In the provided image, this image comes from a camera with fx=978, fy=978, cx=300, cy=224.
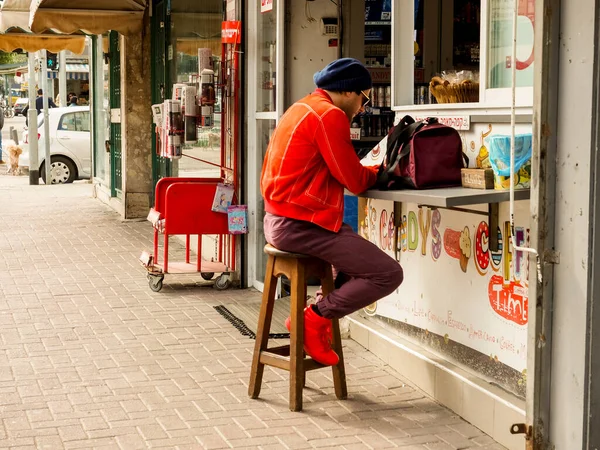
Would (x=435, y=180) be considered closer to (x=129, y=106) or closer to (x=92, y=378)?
(x=92, y=378)

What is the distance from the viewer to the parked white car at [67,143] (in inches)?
787

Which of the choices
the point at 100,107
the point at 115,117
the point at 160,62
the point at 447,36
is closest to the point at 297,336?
the point at 447,36

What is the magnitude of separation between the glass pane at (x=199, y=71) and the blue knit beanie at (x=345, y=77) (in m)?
3.49

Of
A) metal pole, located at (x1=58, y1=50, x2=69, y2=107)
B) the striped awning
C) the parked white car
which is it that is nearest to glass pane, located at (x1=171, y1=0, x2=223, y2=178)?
the parked white car

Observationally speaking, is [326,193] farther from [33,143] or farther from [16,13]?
[33,143]

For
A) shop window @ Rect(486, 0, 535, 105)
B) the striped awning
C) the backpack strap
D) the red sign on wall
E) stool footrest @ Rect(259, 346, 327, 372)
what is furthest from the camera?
the striped awning

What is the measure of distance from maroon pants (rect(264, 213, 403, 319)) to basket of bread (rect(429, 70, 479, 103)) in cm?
98

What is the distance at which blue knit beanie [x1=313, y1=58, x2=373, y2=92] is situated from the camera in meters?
5.32

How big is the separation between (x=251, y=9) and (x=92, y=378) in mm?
3875

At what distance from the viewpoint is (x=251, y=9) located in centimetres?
851

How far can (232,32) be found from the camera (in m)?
8.47

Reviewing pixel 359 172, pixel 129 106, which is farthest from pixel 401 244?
pixel 129 106

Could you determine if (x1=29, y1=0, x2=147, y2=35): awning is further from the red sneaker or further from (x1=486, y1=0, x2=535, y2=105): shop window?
(x1=486, y1=0, x2=535, y2=105): shop window

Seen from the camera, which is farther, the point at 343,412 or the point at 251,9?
the point at 251,9
